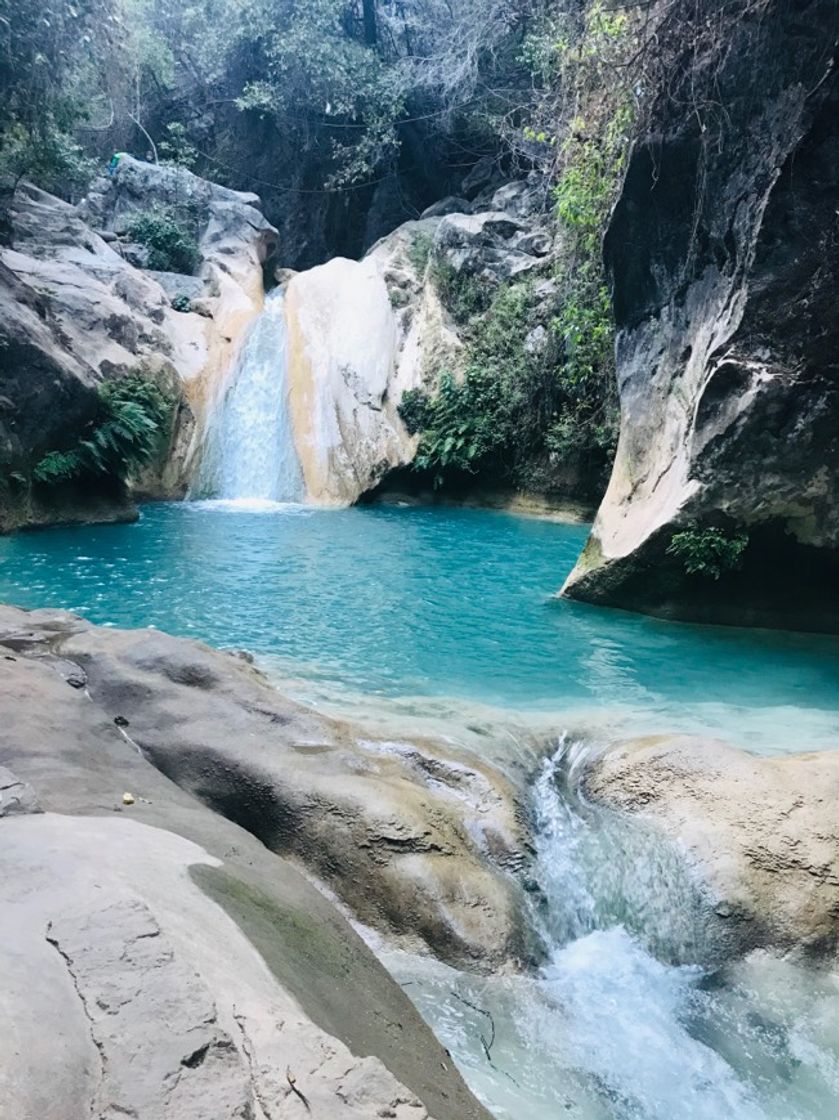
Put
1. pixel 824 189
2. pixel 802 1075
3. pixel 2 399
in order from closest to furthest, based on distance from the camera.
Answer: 1. pixel 802 1075
2. pixel 824 189
3. pixel 2 399

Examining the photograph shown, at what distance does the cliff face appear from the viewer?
630 centimetres

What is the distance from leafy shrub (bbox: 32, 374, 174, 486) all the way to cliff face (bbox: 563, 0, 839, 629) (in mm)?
6953

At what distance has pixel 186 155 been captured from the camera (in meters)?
23.7

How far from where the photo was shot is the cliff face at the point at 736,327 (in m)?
6.30

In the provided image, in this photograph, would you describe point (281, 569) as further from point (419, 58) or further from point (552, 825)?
point (419, 58)

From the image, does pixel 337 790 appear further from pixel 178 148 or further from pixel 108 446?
pixel 178 148

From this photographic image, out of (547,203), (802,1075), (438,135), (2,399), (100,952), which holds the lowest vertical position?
(802,1075)

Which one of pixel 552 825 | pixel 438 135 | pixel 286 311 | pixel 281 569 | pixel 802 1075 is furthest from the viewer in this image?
pixel 438 135

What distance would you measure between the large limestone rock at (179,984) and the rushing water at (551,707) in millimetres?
610

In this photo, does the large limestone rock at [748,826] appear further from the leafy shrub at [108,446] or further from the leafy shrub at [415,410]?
the leafy shrub at [415,410]

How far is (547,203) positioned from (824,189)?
478 inches

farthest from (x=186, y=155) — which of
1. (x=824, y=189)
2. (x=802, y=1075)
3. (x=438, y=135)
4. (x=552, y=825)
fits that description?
(x=802, y=1075)

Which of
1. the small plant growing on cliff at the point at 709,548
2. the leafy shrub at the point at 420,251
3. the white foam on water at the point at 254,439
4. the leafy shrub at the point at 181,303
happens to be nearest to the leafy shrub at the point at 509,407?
the white foam on water at the point at 254,439

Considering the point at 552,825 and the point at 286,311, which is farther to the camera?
the point at 286,311
